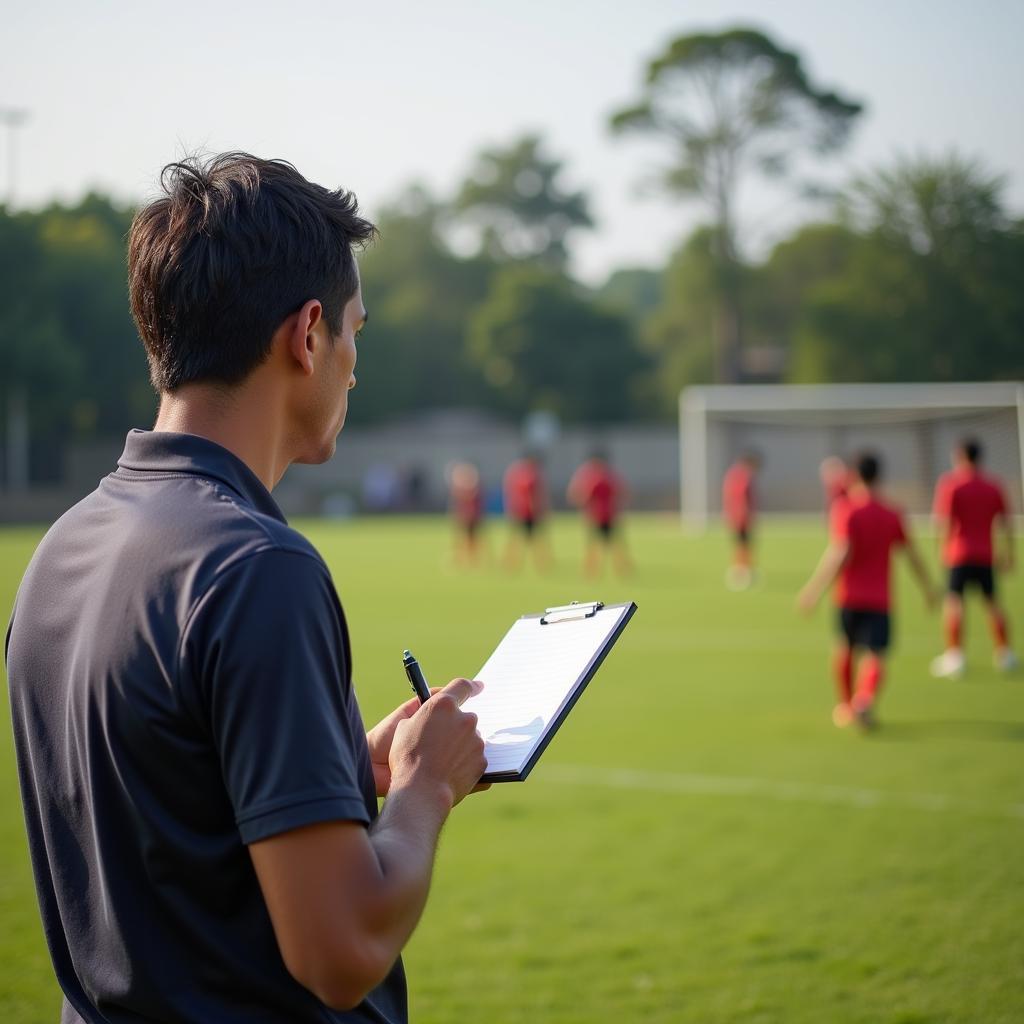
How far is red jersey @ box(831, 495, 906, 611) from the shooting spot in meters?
9.74

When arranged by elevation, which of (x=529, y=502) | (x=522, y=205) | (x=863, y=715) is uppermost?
(x=522, y=205)

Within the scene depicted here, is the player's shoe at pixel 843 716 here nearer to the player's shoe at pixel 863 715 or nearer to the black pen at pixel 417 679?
the player's shoe at pixel 863 715

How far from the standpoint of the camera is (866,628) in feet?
32.0

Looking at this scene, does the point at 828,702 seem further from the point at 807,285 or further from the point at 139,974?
the point at 807,285

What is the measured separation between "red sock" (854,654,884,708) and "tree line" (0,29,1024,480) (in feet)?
71.6

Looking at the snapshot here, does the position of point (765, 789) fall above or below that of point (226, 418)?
below

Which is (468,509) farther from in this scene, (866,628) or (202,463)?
(202,463)

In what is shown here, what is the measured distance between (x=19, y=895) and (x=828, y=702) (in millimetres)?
7009

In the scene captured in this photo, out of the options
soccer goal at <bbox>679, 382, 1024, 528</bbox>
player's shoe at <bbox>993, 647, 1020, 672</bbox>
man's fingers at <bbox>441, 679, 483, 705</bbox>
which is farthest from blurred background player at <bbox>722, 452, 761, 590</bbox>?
man's fingers at <bbox>441, 679, 483, 705</bbox>

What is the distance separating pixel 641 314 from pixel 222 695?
82.5 metres

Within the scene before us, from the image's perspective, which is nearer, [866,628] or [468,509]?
[866,628]

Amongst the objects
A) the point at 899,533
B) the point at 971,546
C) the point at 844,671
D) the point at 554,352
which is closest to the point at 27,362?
the point at 554,352

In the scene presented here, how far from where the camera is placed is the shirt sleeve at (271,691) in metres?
1.41

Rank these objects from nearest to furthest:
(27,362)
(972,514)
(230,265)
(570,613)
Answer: (230,265) → (570,613) → (972,514) → (27,362)
